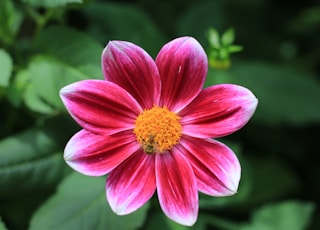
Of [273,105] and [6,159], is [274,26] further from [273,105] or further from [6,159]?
[6,159]

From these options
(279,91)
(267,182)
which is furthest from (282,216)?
(279,91)

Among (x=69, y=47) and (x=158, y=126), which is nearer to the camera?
(x=158, y=126)

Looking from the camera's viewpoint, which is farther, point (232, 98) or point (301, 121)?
point (301, 121)

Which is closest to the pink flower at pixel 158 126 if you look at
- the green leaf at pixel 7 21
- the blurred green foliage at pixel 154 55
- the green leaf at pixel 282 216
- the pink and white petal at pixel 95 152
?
the pink and white petal at pixel 95 152

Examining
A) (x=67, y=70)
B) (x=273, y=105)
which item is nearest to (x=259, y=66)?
(x=273, y=105)

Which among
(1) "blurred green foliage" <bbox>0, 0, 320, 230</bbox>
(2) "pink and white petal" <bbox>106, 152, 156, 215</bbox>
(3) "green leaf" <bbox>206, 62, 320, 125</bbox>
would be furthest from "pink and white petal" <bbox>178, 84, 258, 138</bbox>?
(3) "green leaf" <bbox>206, 62, 320, 125</bbox>

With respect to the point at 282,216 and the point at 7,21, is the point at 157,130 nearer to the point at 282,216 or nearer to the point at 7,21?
the point at 7,21

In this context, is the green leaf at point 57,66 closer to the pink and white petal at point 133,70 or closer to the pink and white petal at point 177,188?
the pink and white petal at point 133,70
